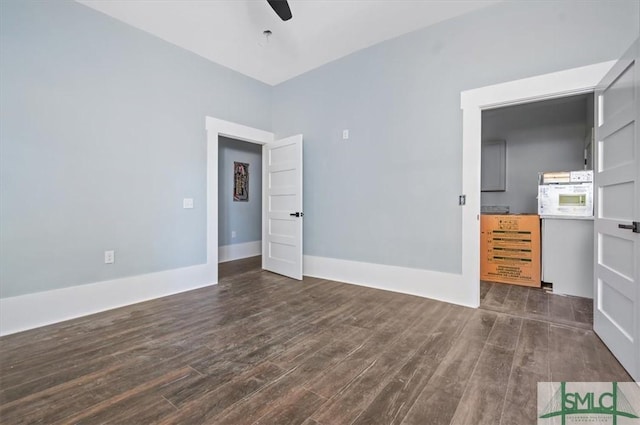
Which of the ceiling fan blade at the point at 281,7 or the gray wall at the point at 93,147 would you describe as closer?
the ceiling fan blade at the point at 281,7

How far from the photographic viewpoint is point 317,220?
404cm

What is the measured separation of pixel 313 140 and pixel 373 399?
3.35 meters

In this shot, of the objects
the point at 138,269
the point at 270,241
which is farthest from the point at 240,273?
the point at 138,269

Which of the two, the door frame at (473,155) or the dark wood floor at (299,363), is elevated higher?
the door frame at (473,155)

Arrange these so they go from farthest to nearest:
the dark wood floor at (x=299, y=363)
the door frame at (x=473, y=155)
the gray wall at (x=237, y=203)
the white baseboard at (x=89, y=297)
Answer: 1. the gray wall at (x=237, y=203)
2. the door frame at (x=473, y=155)
3. the white baseboard at (x=89, y=297)
4. the dark wood floor at (x=299, y=363)

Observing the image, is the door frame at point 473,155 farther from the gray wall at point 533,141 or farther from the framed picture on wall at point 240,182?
the framed picture on wall at point 240,182

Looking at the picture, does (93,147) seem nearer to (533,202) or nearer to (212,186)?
(212,186)

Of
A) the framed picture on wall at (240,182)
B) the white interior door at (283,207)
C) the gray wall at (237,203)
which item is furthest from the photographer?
the framed picture on wall at (240,182)

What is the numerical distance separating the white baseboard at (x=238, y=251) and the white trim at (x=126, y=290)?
5.23 ft

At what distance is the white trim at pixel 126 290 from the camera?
2.31 m

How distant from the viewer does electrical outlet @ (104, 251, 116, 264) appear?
280cm


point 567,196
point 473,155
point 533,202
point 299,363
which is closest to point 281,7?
point 473,155

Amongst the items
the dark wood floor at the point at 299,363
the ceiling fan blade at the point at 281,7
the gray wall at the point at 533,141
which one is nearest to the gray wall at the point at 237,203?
the dark wood floor at the point at 299,363

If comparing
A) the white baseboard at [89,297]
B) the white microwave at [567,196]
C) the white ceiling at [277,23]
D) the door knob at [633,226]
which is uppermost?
the white ceiling at [277,23]
